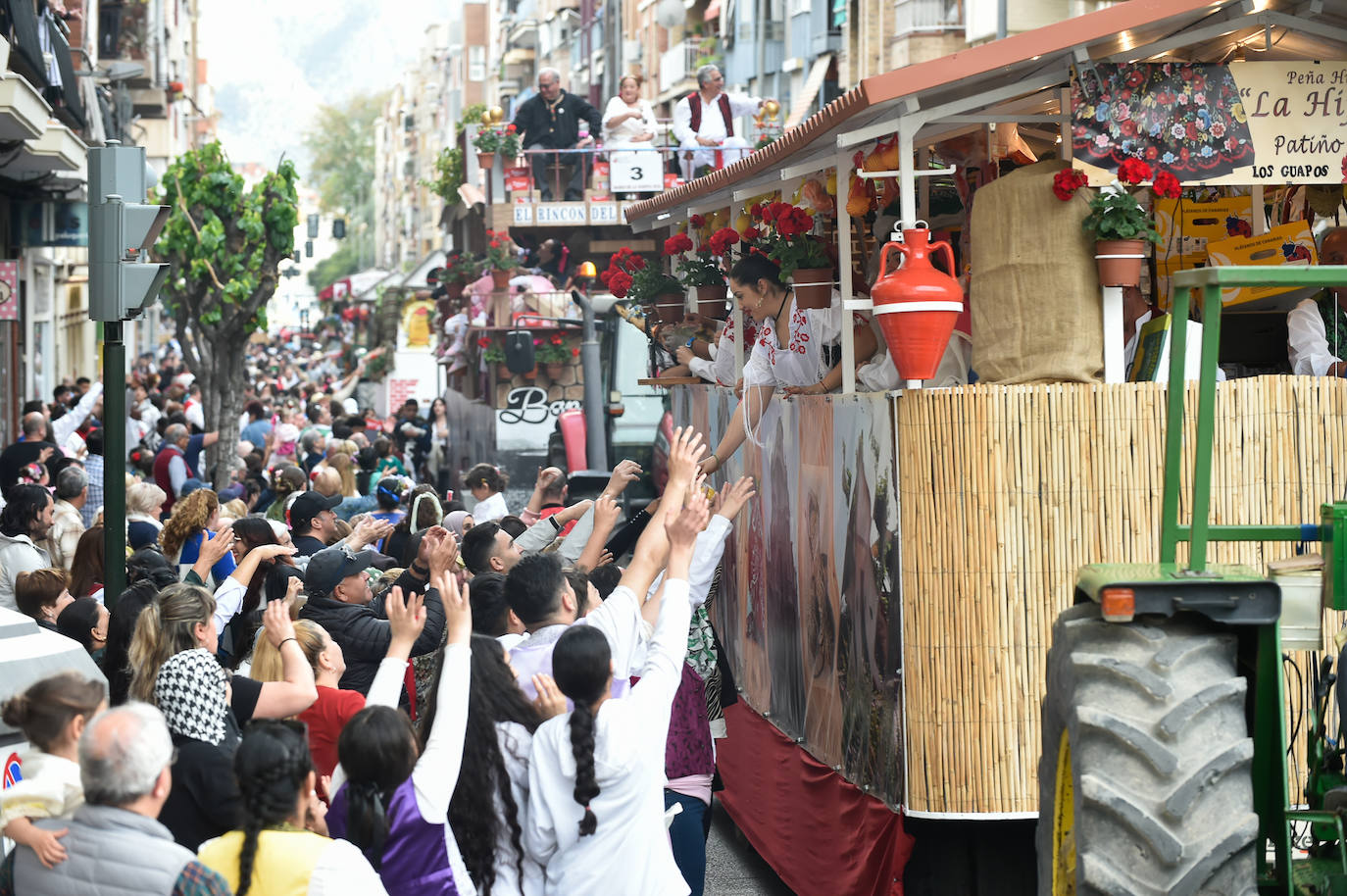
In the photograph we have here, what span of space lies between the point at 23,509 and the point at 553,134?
49.8 ft

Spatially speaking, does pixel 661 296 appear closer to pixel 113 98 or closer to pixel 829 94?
pixel 829 94

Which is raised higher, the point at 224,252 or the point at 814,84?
the point at 814,84

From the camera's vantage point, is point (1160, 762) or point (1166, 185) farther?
point (1166, 185)

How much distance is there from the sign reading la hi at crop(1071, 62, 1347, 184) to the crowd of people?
84.4 inches

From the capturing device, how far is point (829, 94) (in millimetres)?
36719

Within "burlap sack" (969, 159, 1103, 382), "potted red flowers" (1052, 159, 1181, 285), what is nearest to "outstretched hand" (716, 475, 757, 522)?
"burlap sack" (969, 159, 1103, 382)

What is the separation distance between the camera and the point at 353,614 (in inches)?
302

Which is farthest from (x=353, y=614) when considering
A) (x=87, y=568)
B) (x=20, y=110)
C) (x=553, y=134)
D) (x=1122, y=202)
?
(x=553, y=134)

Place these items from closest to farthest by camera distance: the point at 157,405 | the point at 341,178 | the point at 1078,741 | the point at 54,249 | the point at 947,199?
the point at 1078,741, the point at 947,199, the point at 157,405, the point at 54,249, the point at 341,178

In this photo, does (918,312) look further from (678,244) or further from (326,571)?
(678,244)

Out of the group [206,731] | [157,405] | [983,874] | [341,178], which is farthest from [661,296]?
[341,178]

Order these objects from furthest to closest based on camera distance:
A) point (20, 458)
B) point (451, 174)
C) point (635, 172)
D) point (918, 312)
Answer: point (451, 174), point (635, 172), point (20, 458), point (918, 312)

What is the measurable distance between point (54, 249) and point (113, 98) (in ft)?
21.7

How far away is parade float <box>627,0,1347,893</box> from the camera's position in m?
6.87
